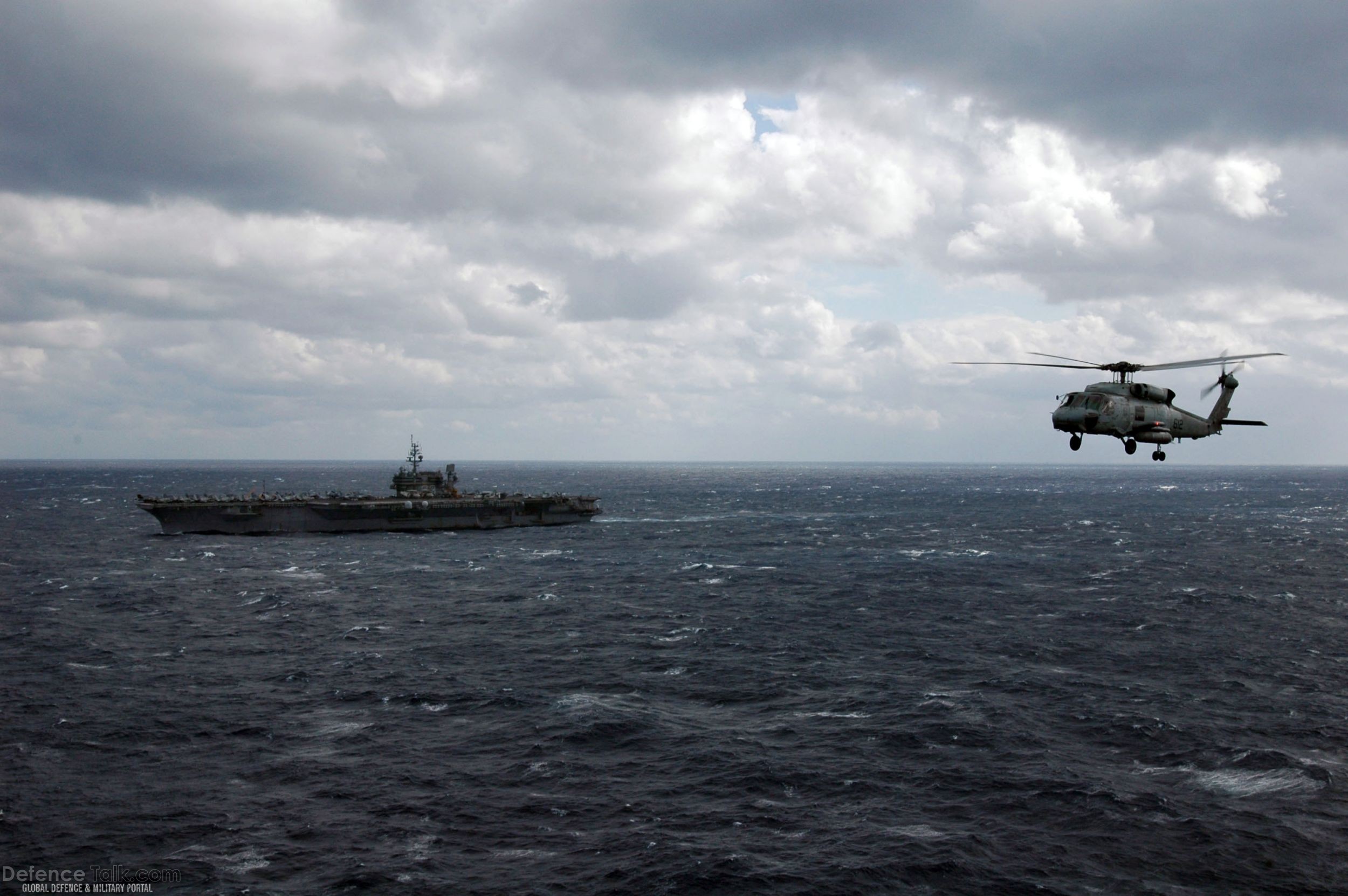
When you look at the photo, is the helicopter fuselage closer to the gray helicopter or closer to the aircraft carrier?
the gray helicopter

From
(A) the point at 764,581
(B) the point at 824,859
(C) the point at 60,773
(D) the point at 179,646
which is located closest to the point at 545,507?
(A) the point at 764,581

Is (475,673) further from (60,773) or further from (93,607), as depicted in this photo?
(93,607)
